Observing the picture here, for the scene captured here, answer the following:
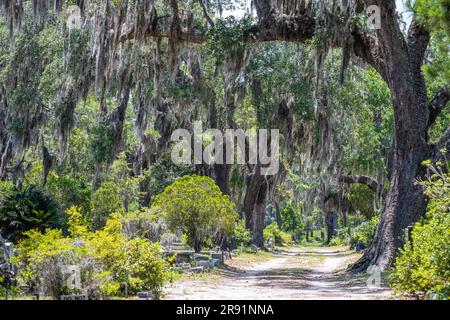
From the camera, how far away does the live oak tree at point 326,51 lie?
1516 cm

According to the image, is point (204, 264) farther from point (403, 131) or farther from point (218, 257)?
point (403, 131)

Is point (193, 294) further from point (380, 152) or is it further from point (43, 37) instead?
point (380, 152)

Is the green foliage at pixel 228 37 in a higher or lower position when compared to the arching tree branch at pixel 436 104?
higher

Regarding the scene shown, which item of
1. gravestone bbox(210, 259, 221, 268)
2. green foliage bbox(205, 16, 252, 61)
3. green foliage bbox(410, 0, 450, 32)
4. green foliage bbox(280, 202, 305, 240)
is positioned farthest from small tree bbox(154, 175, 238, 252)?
green foliage bbox(280, 202, 305, 240)

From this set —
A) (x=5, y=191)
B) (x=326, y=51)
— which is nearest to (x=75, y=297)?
(x=326, y=51)

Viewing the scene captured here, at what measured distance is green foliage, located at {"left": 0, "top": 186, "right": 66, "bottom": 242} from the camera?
601 inches

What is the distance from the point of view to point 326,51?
16.6 meters

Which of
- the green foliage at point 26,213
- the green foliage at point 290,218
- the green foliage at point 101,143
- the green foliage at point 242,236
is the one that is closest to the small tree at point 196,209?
the green foliage at point 26,213

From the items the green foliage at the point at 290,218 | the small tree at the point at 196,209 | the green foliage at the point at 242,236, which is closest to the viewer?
the small tree at the point at 196,209

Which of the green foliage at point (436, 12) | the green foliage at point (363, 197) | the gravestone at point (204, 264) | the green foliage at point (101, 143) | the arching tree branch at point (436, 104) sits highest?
the green foliage at point (436, 12)

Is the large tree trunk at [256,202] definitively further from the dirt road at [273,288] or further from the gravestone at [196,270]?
the gravestone at [196,270]

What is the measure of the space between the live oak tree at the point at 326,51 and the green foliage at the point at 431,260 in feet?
13.5

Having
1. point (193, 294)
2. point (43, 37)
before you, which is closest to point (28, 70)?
point (43, 37)
